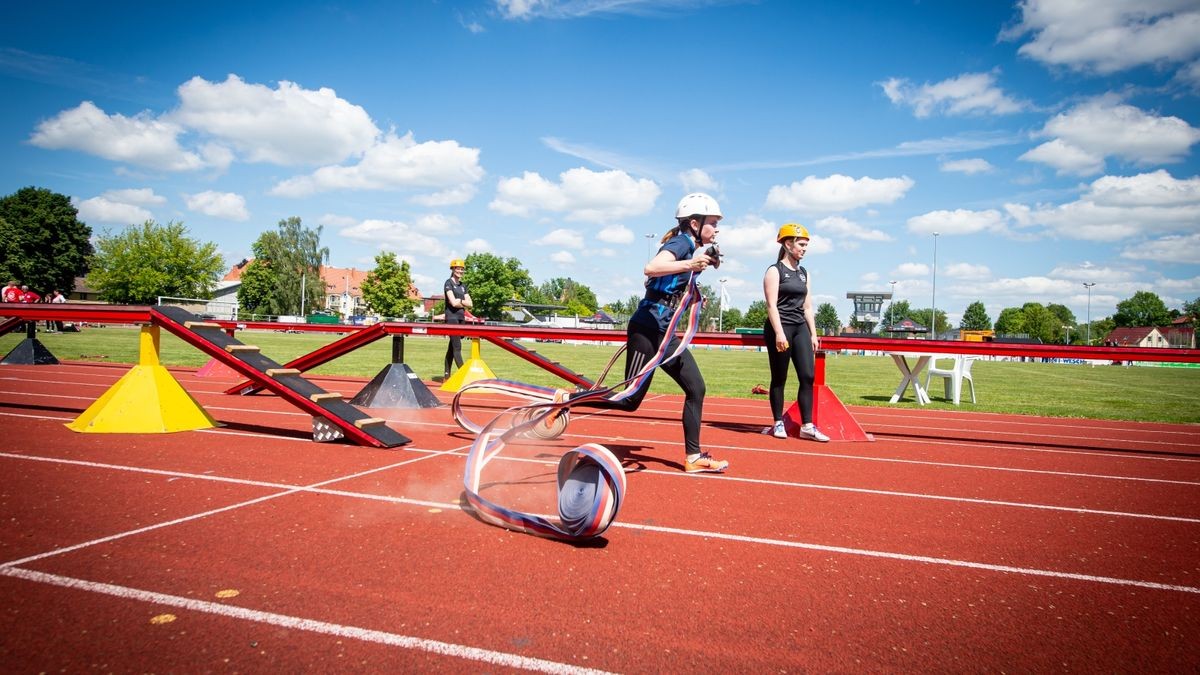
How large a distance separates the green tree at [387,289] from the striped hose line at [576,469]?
317 feet

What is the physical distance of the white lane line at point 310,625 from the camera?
2311mm

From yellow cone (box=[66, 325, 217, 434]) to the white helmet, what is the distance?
570 cm

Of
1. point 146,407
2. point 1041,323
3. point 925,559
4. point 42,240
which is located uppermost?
point 42,240

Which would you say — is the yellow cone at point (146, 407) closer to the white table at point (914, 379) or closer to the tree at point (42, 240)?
the white table at point (914, 379)

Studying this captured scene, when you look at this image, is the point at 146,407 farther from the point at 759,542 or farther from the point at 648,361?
the point at 759,542

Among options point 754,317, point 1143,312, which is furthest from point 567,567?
point 1143,312

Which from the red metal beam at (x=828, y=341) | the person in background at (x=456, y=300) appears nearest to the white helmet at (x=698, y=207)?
the red metal beam at (x=828, y=341)

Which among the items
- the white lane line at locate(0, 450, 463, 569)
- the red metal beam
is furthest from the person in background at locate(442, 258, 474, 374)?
the white lane line at locate(0, 450, 463, 569)

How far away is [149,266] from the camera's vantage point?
71312 millimetres

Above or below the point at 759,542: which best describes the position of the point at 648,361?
above

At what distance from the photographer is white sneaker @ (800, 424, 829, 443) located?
760cm

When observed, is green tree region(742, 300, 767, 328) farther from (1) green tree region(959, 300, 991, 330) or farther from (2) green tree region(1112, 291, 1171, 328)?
(2) green tree region(1112, 291, 1171, 328)

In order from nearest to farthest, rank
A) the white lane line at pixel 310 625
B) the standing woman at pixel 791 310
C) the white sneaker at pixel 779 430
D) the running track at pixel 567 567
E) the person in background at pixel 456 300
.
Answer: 1. the white lane line at pixel 310 625
2. the running track at pixel 567 567
3. the standing woman at pixel 791 310
4. the white sneaker at pixel 779 430
5. the person in background at pixel 456 300

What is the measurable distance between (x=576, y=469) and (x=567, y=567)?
2.09ft
